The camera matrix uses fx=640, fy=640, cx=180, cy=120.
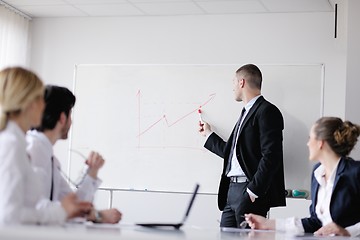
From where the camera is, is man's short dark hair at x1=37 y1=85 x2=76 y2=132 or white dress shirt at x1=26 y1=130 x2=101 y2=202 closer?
white dress shirt at x1=26 y1=130 x2=101 y2=202

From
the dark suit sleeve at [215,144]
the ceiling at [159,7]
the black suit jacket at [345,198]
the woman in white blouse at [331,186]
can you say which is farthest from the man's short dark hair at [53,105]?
the ceiling at [159,7]

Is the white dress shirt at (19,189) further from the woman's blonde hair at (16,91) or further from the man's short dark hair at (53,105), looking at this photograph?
the man's short dark hair at (53,105)

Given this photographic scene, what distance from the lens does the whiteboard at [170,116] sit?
542 cm

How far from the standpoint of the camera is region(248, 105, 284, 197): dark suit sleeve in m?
4.11

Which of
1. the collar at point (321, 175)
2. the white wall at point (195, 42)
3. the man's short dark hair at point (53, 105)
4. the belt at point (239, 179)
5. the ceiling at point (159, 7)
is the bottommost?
the belt at point (239, 179)

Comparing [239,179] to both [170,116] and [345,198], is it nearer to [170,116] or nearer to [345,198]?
[345,198]

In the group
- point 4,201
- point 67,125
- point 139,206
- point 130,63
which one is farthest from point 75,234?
point 130,63

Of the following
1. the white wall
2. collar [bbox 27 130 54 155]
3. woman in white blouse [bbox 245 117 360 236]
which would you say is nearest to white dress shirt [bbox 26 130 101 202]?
collar [bbox 27 130 54 155]

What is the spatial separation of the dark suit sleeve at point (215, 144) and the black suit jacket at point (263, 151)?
0.75m

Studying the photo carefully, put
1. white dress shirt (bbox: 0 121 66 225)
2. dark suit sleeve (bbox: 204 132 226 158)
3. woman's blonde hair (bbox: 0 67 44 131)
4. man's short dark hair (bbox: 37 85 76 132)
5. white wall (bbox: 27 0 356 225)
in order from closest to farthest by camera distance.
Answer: white dress shirt (bbox: 0 121 66 225) < woman's blonde hair (bbox: 0 67 44 131) < man's short dark hair (bbox: 37 85 76 132) < dark suit sleeve (bbox: 204 132 226 158) < white wall (bbox: 27 0 356 225)

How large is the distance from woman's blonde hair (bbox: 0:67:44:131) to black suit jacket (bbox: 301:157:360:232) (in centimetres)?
160

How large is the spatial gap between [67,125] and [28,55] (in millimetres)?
3589

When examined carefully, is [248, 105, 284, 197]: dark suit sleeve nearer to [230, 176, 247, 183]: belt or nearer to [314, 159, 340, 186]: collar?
[230, 176, 247, 183]: belt

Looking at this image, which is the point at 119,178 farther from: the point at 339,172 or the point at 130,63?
the point at 339,172
